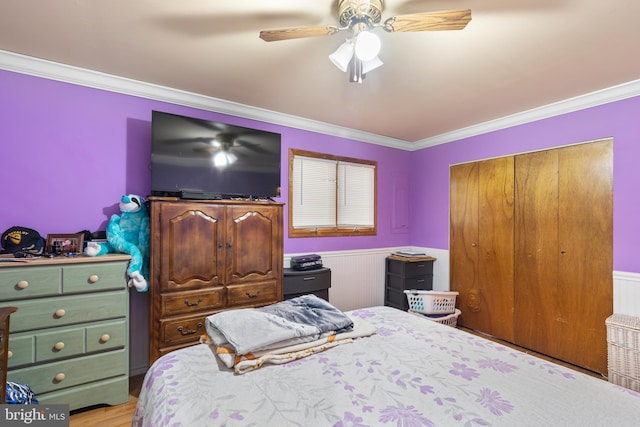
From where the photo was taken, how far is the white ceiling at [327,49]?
5.41ft

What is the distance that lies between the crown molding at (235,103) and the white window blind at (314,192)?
0.41 m

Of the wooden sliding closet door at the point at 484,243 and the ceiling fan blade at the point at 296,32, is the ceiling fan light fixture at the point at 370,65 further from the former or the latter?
the wooden sliding closet door at the point at 484,243

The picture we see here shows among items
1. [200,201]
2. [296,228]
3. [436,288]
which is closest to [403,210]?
[436,288]

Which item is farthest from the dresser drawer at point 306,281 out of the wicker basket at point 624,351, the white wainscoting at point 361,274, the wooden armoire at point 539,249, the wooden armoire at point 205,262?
the wicker basket at point 624,351

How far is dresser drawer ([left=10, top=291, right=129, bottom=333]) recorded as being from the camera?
1.86 meters

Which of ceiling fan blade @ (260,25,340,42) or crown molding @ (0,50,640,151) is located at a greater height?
crown molding @ (0,50,640,151)

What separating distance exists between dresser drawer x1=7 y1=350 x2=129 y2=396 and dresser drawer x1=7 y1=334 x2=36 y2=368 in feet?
0.16

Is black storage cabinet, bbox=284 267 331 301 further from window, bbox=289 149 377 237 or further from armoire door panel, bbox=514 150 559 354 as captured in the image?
armoire door panel, bbox=514 150 559 354

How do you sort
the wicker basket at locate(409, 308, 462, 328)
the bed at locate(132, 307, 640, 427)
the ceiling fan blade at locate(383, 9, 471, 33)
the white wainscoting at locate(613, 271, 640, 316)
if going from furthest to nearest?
the wicker basket at locate(409, 308, 462, 328)
the white wainscoting at locate(613, 271, 640, 316)
the ceiling fan blade at locate(383, 9, 471, 33)
the bed at locate(132, 307, 640, 427)

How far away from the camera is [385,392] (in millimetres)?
1148

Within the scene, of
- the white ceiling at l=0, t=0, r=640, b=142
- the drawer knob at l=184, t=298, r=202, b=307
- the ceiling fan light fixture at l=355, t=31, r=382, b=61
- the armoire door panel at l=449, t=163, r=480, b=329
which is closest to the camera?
the ceiling fan light fixture at l=355, t=31, r=382, b=61

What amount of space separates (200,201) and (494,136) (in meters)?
3.27

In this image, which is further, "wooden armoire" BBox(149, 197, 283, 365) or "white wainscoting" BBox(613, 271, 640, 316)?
"white wainscoting" BBox(613, 271, 640, 316)

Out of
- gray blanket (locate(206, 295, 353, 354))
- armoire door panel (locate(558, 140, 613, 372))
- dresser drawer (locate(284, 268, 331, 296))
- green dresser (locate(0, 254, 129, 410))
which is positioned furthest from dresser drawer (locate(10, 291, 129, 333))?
armoire door panel (locate(558, 140, 613, 372))
